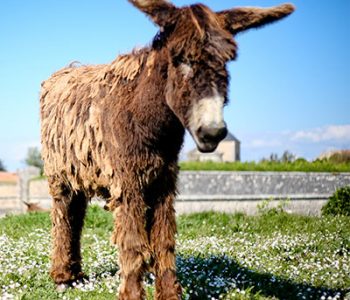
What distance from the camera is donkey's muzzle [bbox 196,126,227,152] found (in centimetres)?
416

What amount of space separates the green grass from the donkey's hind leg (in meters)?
17.1

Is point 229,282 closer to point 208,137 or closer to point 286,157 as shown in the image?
point 208,137

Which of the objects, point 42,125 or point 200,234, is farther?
point 200,234

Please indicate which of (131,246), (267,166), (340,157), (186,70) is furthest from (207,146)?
(340,157)

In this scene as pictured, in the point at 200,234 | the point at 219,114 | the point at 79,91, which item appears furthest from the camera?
the point at 200,234

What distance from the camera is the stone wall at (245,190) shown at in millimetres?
22094

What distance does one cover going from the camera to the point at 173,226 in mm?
5457

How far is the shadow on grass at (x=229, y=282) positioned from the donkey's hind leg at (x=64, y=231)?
1.41m

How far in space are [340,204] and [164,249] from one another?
12865 mm

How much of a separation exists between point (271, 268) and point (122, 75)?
167 inches

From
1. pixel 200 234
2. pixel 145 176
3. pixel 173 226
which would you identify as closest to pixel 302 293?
pixel 173 226

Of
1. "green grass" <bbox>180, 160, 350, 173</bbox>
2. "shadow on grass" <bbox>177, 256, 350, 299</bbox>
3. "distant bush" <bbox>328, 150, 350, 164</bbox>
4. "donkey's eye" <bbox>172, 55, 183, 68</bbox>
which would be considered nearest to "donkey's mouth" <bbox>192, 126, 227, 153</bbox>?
"donkey's eye" <bbox>172, 55, 183, 68</bbox>

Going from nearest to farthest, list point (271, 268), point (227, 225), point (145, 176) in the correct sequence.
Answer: point (145, 176) → point (271, 268) → point (227, 225)

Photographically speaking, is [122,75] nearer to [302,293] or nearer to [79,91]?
[79,91]
